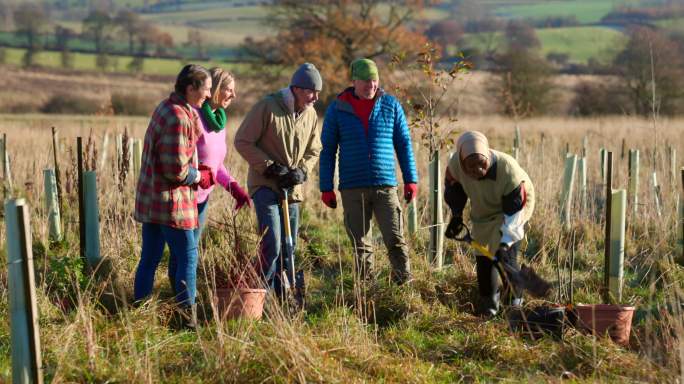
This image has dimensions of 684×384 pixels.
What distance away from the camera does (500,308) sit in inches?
209

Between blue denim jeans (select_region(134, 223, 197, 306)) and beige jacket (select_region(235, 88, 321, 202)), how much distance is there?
65cm

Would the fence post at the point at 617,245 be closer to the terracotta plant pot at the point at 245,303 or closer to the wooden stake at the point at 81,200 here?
the terracotta plant pot at the point at 245,303

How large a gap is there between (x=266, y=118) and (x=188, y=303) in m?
1.24

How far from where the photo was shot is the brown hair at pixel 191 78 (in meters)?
4.67

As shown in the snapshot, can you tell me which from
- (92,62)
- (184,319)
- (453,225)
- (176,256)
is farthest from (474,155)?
(92,62)

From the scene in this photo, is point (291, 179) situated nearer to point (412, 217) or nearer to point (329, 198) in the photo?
point (329, 198)

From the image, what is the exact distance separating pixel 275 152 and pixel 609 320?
2210 millimetres

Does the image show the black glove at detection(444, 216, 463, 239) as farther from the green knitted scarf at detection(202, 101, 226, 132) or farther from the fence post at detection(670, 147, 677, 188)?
the fence post at detection(670, 147, 677, 188)

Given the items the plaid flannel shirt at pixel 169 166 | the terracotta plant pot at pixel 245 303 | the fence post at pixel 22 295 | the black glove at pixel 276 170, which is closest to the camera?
the fence post at pixel 22 295

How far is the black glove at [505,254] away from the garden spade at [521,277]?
51 mm

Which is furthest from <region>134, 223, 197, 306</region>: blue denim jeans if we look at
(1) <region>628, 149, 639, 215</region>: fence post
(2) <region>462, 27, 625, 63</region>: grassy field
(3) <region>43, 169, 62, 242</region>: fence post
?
(2) <region>462, 27, 625, 63</region>: grassy field

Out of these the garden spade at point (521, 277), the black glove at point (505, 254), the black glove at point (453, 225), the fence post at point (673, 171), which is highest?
the fence post at point (673, 171)

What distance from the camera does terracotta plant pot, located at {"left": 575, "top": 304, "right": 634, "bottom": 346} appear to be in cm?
476

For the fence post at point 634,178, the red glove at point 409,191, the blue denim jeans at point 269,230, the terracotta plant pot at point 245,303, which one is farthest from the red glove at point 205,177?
the fence post at point 634,178
